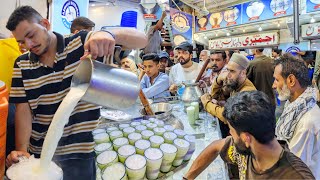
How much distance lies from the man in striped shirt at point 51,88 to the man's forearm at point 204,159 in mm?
524

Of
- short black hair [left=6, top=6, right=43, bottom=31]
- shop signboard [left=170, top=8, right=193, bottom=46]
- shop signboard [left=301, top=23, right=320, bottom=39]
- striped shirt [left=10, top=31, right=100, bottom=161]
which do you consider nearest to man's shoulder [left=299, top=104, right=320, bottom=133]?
striped shirt [left=10, top=31, right=100, bottom=161]

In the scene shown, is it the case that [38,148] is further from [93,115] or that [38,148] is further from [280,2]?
[280,2]

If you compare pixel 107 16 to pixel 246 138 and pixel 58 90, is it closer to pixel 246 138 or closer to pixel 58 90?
pixel 58 90

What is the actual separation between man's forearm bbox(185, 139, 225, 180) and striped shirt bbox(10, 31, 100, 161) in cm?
55

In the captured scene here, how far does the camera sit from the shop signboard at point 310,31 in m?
7.61

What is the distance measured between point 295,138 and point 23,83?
1.84m

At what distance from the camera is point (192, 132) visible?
190 cm

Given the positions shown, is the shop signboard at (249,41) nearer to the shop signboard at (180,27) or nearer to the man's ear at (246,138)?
the shop signboard at (180,27)

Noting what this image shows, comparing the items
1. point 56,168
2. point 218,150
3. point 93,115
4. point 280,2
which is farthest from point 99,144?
point 280,2

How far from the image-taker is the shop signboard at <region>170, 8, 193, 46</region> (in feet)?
20.6

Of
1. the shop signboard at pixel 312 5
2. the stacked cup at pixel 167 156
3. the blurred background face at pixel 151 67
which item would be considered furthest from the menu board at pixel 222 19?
the stacked cup at pixel 167 156

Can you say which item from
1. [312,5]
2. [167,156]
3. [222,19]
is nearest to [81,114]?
[167,156]

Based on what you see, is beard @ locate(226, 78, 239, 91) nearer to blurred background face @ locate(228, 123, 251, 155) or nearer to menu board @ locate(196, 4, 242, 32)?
blurred background face @ locate(228, 123, 251, 155)

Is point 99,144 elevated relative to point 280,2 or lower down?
lower down
